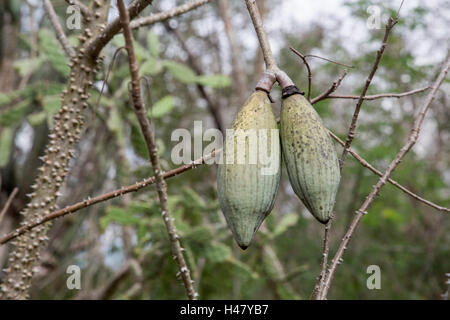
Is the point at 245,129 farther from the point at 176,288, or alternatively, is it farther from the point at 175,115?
the point at 175,115

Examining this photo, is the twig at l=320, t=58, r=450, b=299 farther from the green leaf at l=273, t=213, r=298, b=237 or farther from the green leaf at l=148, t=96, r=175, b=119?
the green leaf at l=148, t=96, r=175, b=119

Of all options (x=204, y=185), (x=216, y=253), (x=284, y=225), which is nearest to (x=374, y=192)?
(x=216, y=253)

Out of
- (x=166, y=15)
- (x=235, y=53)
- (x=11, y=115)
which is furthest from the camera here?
(x=235, y=53)

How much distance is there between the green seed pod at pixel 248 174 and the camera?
35.7 inches

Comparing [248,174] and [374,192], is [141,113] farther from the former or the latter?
[374,192]

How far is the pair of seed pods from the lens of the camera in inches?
35.8

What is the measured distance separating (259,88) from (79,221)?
9.75ft

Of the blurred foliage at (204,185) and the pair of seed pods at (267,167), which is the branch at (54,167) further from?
the pair of seed pods at (267,167)

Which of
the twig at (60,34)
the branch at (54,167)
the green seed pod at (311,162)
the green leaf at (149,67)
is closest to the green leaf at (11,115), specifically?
the green leaf at (149,67)

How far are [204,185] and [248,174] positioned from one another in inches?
142

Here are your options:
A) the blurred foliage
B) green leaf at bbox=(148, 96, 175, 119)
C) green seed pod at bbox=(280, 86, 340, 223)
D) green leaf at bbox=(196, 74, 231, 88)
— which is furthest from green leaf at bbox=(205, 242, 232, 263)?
green seed pod at bbox=(280, 86, 340, 223)

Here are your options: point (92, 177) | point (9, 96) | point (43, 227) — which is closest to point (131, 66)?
point (43, 227)

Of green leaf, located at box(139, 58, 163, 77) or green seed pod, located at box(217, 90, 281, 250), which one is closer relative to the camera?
green seed pod, located at box(217, 90, 281, 250)

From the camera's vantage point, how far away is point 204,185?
448 cm
